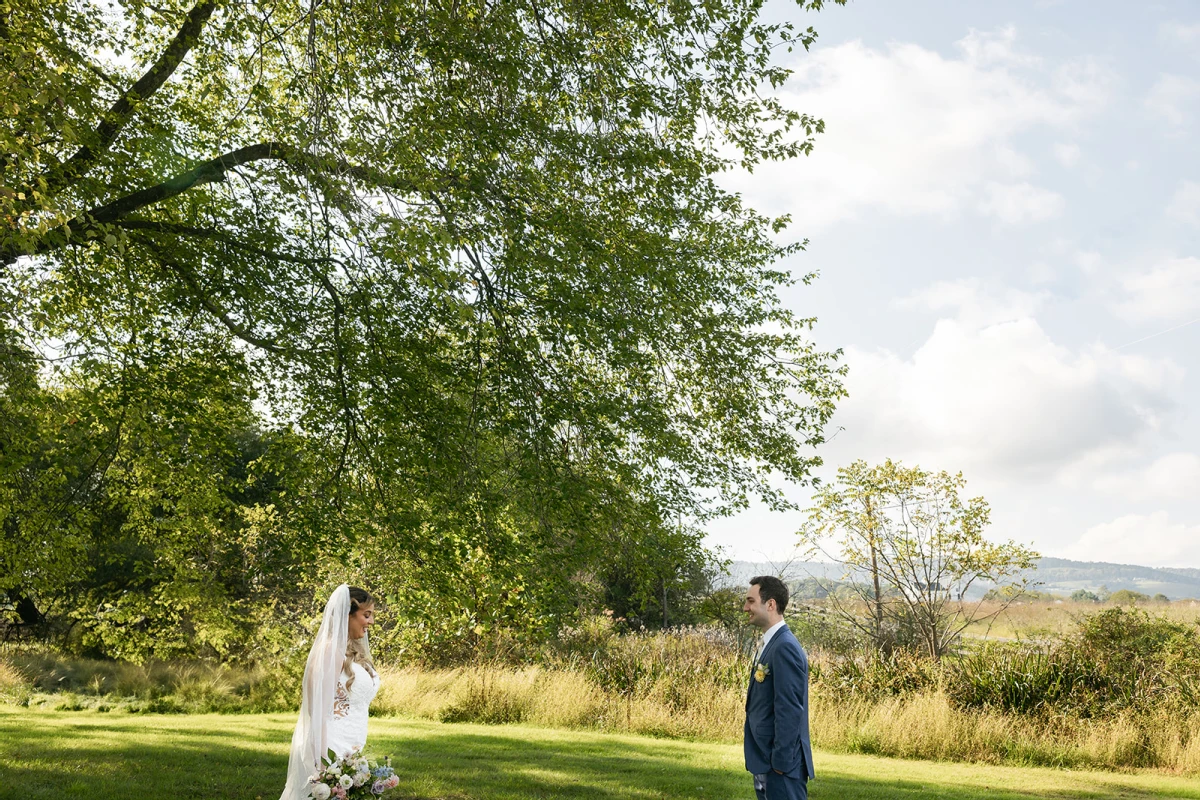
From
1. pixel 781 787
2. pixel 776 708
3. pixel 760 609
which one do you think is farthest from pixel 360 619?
pixel 781 787

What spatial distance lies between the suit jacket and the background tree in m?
11.1

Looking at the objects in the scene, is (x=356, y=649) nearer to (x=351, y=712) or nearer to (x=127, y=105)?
(x=351, y=712)

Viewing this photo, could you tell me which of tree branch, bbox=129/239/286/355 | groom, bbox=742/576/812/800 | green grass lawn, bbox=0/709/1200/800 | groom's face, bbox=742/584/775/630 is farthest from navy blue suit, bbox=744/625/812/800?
tree branch, bbox=129/239/286/355

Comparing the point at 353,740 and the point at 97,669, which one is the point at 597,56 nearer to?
the point at 353,740

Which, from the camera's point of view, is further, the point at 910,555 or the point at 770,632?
the point at 910,555

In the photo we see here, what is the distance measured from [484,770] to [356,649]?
4477 millimetres

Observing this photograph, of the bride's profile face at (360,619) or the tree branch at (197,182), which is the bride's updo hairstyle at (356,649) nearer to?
the bride's profile face at (360,619)

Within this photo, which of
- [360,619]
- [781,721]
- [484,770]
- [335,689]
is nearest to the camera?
[781,721]

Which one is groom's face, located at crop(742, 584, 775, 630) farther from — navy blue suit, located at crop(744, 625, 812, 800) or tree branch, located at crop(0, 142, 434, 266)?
tree branch, located at crop(0, 142, 434, 266)

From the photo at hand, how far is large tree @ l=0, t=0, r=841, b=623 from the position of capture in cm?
904

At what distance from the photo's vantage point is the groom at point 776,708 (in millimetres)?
5590

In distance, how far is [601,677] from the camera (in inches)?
626

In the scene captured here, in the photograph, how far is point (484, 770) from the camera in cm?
1043

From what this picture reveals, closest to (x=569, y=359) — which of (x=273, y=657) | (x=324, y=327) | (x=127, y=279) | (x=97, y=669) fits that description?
(x=324, y=327)
